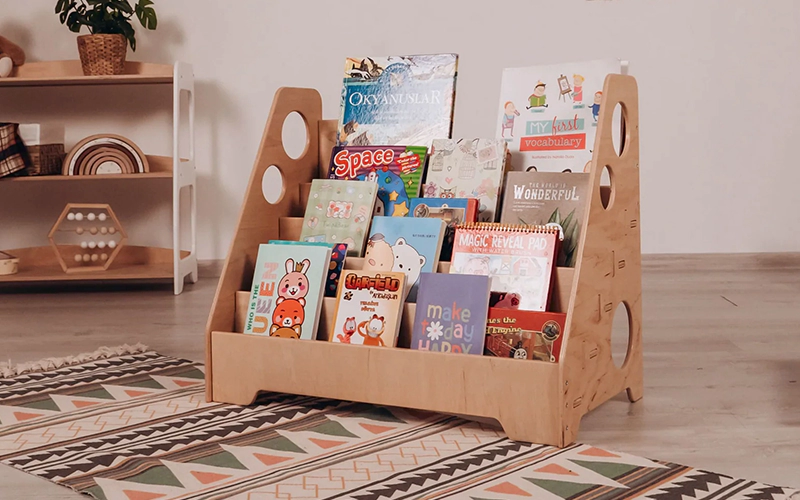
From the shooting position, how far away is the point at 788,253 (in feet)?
11.3

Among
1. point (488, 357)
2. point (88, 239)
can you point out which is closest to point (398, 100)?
point (488, 357)

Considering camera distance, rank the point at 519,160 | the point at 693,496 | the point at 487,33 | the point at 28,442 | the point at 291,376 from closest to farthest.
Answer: the point at 693,496, the point at 28,442, the point at 291,376, the point at 519,160, the point at 487,33

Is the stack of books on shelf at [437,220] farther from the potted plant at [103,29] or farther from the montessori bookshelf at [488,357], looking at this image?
the potted plant at [103,29]

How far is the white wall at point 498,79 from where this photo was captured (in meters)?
3.33

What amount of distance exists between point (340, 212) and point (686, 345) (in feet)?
3.41

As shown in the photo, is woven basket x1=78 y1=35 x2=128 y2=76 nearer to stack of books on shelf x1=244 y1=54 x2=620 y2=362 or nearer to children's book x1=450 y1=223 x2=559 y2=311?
stack of books on shelf x1=244 y1=54 x2=620 y2=362

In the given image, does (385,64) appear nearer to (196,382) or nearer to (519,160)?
(519,160)

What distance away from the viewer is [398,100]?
1852mm

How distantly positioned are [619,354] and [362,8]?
184cm

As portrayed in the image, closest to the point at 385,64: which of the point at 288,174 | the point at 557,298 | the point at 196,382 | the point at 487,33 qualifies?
the point at 288,174

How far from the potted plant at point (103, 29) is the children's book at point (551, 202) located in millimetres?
1934

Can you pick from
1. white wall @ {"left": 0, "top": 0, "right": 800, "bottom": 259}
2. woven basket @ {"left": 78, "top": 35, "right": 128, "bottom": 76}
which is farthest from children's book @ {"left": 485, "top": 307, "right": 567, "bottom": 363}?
woven basket @ {"left": 78, "top": 35, "right": 128, "bottom": 76}

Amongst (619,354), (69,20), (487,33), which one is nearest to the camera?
(619,354)

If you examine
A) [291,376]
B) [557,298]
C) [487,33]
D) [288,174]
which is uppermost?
[487,33]
